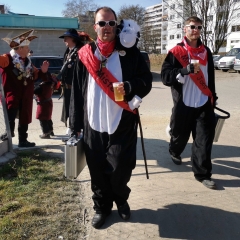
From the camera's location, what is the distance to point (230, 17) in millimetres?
38312

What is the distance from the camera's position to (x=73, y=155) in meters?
2.92

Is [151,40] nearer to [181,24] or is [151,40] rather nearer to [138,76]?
[181,24]

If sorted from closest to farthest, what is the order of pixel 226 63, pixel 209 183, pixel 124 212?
pixel 124 212
pixel 209 183
pixel 226 63

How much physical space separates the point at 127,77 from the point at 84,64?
40 centimetres

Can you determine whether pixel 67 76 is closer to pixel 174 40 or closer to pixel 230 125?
pixel 230 125

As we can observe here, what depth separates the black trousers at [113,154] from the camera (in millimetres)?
2869

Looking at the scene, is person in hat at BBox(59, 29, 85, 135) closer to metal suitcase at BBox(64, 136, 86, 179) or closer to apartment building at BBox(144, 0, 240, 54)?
metal suitcase at BBox(64, 136, 86, 179)

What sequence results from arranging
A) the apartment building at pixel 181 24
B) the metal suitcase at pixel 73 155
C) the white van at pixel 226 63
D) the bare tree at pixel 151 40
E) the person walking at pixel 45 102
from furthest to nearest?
the bare tree at pixel 151 40, the apartment building at pixel 181 24, the white van at pixel 226 63, the person walking at pixel 45 102, the metal suitcase at pixel 73 155

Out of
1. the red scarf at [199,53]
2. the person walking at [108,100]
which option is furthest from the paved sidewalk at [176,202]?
the red scarf at [199,53]

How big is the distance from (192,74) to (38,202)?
7.66ft

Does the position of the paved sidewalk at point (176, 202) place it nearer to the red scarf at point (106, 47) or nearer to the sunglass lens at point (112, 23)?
the red scarf at point (106, 47)

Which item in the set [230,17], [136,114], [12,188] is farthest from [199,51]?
[230,17]

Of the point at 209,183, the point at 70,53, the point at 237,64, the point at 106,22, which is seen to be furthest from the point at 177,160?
the point at 237,64

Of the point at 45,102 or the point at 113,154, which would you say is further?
the point at 45,102
